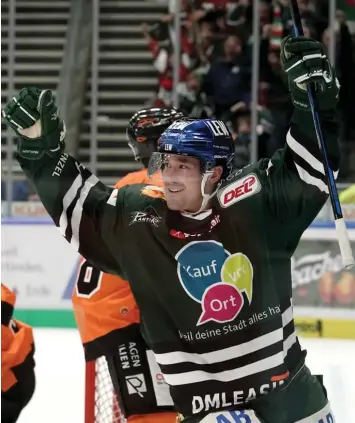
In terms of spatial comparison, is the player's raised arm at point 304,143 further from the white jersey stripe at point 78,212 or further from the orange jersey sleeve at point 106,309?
the orange jersey sleeve at point 106,309

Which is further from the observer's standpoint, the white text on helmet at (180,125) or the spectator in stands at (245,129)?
the spectator in stands at (245,129)

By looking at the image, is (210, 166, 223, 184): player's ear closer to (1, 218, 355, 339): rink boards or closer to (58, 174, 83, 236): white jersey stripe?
(58, 174, 83, 236): white jersey stripe

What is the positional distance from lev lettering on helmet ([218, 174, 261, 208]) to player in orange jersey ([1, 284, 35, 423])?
2.80ft

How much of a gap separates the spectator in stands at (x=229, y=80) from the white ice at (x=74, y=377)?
759 millimetres

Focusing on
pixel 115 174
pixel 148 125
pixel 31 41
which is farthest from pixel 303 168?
pixel 31 41

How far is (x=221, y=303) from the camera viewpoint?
1.63 metres

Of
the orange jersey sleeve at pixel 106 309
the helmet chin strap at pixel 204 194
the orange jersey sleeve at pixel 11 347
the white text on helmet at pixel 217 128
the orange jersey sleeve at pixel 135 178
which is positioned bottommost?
the orange jersey sleeve at pixel 11 347

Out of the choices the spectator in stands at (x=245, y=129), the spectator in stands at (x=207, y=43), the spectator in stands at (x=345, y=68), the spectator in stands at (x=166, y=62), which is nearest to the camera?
the spectator in stands at (x=245, y=129)

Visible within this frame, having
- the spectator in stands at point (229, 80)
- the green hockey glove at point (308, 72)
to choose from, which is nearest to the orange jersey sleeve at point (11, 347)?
the spectator in stands at point (229, 80)

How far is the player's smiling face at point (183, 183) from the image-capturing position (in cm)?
163

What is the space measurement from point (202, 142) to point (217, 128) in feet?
0.16

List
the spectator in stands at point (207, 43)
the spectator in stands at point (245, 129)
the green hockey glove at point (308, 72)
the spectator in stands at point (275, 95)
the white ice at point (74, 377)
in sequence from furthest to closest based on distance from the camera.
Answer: the spectator in stands at point (207, 43) < the spectator in stands at point (245, 129) < the white ice at point (74, 377) < the spectator in stands at point (275, 95) < the green hockey glove at point (308, 72)

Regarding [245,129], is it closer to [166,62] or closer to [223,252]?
[166,62]

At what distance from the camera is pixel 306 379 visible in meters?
1.72
